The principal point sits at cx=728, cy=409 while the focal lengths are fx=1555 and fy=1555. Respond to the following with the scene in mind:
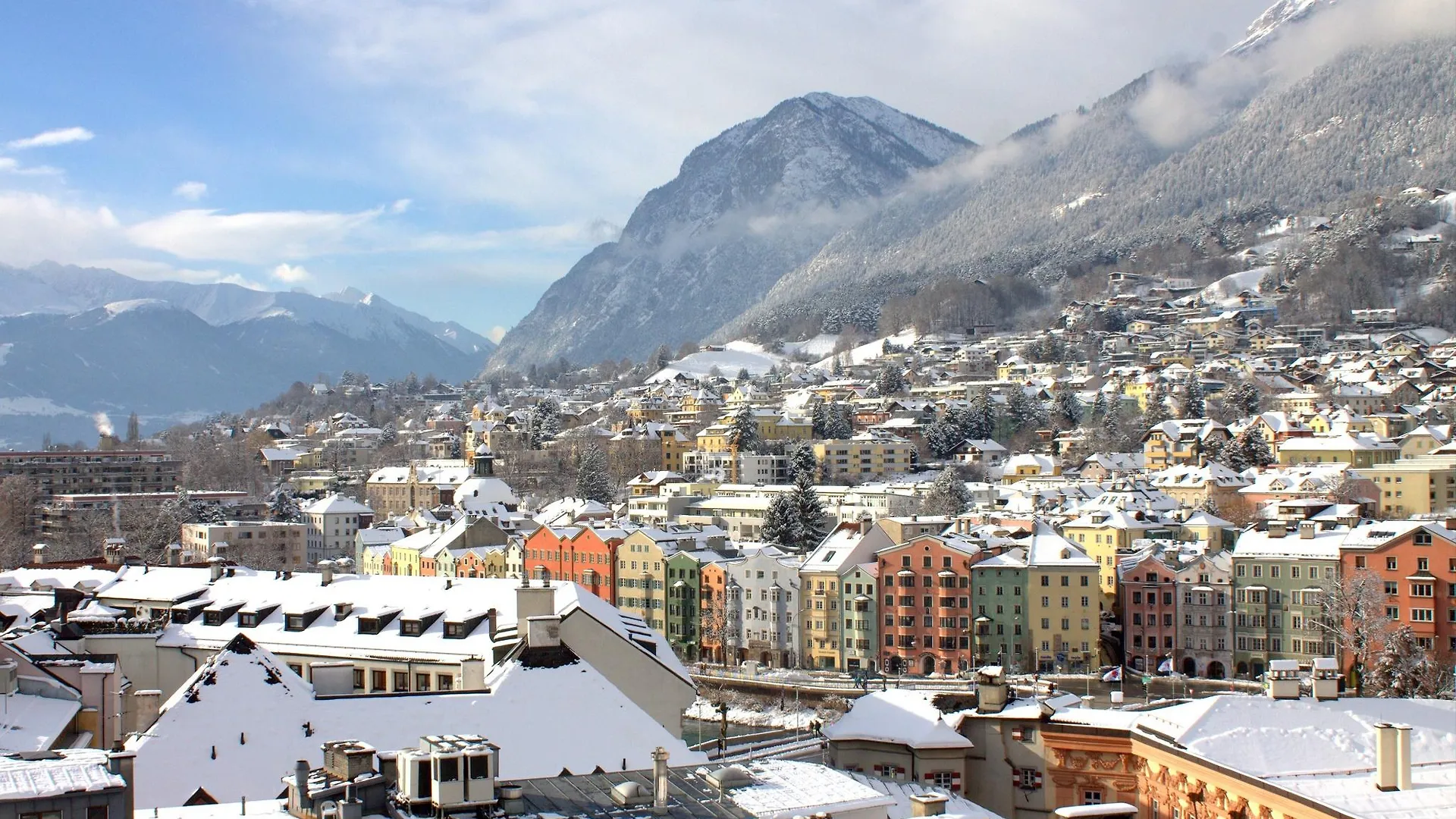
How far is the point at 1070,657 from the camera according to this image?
5472 centimetres

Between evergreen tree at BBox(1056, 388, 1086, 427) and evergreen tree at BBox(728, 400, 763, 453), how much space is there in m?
25.3

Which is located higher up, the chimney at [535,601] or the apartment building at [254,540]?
the chimney at [535,601]

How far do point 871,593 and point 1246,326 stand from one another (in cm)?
11497

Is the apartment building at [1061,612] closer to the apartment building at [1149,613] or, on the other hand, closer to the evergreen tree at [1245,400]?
the apartment building at [1149,613]

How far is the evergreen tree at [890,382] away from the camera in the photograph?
141750 millimetres

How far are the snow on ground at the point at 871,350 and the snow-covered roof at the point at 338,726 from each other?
153607 millimetres

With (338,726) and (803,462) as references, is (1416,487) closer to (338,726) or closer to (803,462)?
(803,462)

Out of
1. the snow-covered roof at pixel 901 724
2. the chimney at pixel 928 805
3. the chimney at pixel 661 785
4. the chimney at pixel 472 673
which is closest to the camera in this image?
the chimney at pixel 661 785

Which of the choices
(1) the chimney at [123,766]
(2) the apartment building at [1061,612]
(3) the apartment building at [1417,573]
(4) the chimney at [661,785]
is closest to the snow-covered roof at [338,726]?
(1) the chimney at [123,766]

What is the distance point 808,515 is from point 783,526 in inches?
54.9

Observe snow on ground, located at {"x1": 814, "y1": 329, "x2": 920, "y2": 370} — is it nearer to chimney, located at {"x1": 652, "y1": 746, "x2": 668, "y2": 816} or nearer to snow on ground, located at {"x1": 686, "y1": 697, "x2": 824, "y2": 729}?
snow on ground, located at {"x1": 686, "y1": 697, "x2": 824, "y2": 729}

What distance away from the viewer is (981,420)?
119 metres

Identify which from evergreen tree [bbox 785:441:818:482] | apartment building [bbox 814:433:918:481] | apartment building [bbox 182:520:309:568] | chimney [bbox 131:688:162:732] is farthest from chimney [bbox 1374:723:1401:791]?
apartment building [bbox 814:433:918:481]

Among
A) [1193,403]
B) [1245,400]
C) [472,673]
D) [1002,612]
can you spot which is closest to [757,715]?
[1002,612]
